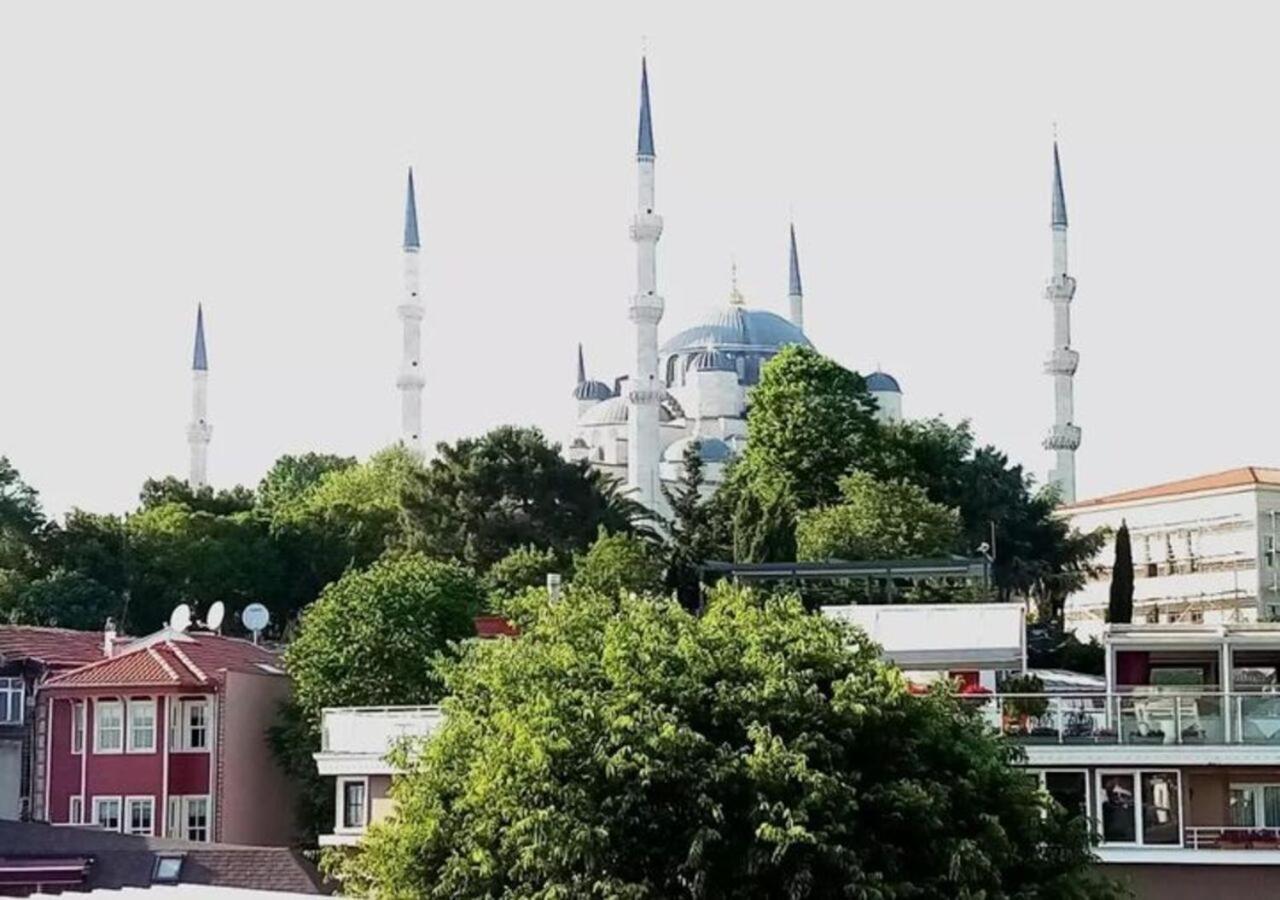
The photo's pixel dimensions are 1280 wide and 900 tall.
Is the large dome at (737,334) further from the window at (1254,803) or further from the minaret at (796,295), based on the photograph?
the window at (1254,803)

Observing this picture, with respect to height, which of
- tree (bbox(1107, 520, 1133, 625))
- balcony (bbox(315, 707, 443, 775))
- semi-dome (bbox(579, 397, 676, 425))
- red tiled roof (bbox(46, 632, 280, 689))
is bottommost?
balcony (bbox(315, 707, 443, 775))

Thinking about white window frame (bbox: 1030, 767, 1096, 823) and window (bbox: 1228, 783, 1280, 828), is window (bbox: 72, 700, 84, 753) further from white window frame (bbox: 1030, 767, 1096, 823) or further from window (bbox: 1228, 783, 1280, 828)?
window (bbox: 1228, 783, 1280, 828)

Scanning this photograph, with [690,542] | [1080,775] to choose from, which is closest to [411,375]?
[690,542]

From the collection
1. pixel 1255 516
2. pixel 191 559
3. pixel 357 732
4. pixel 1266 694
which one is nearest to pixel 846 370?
pixel 191 559

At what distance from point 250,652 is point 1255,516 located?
42377 millimetres

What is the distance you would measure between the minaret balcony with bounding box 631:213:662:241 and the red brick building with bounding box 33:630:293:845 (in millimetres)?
43684

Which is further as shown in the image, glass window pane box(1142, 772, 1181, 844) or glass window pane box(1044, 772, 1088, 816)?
glass window pane box(1044, 772, 1088, 816)

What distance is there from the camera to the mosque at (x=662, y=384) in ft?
269

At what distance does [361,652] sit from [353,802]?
773 cm

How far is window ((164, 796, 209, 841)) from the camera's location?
37.1 metres

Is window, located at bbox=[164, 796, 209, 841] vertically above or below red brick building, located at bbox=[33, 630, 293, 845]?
below

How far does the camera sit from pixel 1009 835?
22.9m

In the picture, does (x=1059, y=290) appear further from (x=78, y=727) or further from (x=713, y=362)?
(x=78, y=727)

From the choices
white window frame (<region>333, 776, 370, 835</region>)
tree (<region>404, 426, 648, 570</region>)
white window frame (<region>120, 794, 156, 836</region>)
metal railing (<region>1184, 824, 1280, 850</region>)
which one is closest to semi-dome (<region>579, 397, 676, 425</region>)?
tree (<region>404, 426, 648, 570</region>)
